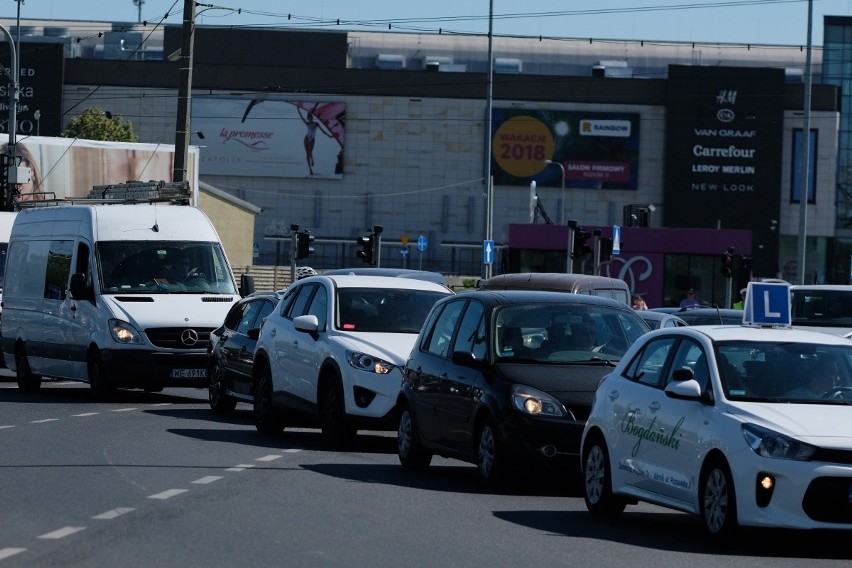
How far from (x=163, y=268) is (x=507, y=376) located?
37.6 feet

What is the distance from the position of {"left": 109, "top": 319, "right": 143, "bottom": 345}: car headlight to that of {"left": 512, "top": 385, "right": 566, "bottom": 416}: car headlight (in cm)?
1065

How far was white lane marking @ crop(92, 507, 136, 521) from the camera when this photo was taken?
36.2ft

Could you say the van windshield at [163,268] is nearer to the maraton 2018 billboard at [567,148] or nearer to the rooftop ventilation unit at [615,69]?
the maraton 2018 billboard at [567,148]

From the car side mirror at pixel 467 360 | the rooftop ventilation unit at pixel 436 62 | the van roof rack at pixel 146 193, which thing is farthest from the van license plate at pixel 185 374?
the rooftop ventilation unit at pixel 436 62

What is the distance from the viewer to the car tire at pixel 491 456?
1319 centimetres

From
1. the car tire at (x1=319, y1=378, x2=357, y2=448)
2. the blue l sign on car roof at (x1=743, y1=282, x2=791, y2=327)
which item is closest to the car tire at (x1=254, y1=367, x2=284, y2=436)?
the car tire at (x1=319, y1=378, x2=357, y2=448)

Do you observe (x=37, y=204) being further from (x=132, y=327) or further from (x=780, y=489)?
(x=780, y=489)


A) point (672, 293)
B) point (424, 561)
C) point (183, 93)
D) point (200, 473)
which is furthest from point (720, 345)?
point (672, 293)

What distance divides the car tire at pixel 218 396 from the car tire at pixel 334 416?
436 centimetres

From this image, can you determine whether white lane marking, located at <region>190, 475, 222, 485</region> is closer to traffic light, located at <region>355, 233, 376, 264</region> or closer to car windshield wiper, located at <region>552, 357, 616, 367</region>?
car windshield wiper, located at <region>552, 357, 616, 367</region>

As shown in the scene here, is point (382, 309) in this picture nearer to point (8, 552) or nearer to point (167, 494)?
point (167, 494)

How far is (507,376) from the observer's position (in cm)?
1340

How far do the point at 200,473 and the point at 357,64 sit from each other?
105 m

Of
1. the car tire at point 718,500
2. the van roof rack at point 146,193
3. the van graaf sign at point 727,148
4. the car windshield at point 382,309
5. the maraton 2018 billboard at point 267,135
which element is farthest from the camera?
the maraton 2018 billboard at point 267,135
